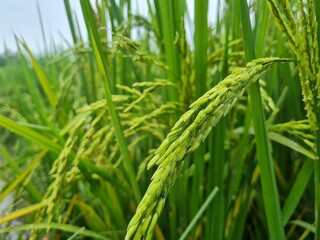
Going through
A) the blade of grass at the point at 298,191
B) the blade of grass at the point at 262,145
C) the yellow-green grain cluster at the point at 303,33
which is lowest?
the blade of grass at the point at 298,191

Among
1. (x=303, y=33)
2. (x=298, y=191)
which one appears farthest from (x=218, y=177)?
(x=303, y=33)

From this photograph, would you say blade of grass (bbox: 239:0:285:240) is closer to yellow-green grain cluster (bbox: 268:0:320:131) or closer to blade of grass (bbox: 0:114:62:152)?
yellow-green grain cluster (bbox: 268:0:320:131)

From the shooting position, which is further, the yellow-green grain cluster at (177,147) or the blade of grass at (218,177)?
the blade of grass at (218,177)

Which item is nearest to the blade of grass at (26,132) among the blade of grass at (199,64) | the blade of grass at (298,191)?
the blade of grass at (199,64)

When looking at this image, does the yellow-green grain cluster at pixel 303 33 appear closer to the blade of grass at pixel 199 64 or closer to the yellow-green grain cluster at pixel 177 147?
the yellow-green grain cluster at pixel 177 147

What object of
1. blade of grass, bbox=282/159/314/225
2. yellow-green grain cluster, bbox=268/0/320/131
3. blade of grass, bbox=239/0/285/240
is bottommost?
blade of grass, bbox=282/159/314/225

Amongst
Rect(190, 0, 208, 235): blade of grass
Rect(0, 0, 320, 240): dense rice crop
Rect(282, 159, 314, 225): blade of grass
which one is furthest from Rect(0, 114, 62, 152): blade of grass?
Rect(282, 159, 314, 225): blade of grass

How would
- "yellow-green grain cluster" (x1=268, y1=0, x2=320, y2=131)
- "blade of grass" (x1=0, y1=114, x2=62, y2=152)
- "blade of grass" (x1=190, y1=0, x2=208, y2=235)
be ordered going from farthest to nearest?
"blade of grass" (x1=0, y1=114, x2=62, y2=152), "blade of grass" (x1=190, y1=0, x2=208, y2=235), "yellow-green grain cluster" (x1=268, y1=0, x2=320, y2=131)

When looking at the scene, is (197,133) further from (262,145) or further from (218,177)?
(218,177)

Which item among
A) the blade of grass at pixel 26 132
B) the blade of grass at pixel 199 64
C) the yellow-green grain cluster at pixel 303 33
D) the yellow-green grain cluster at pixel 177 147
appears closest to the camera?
the yellow-green grain cluster at pixel 177 147
